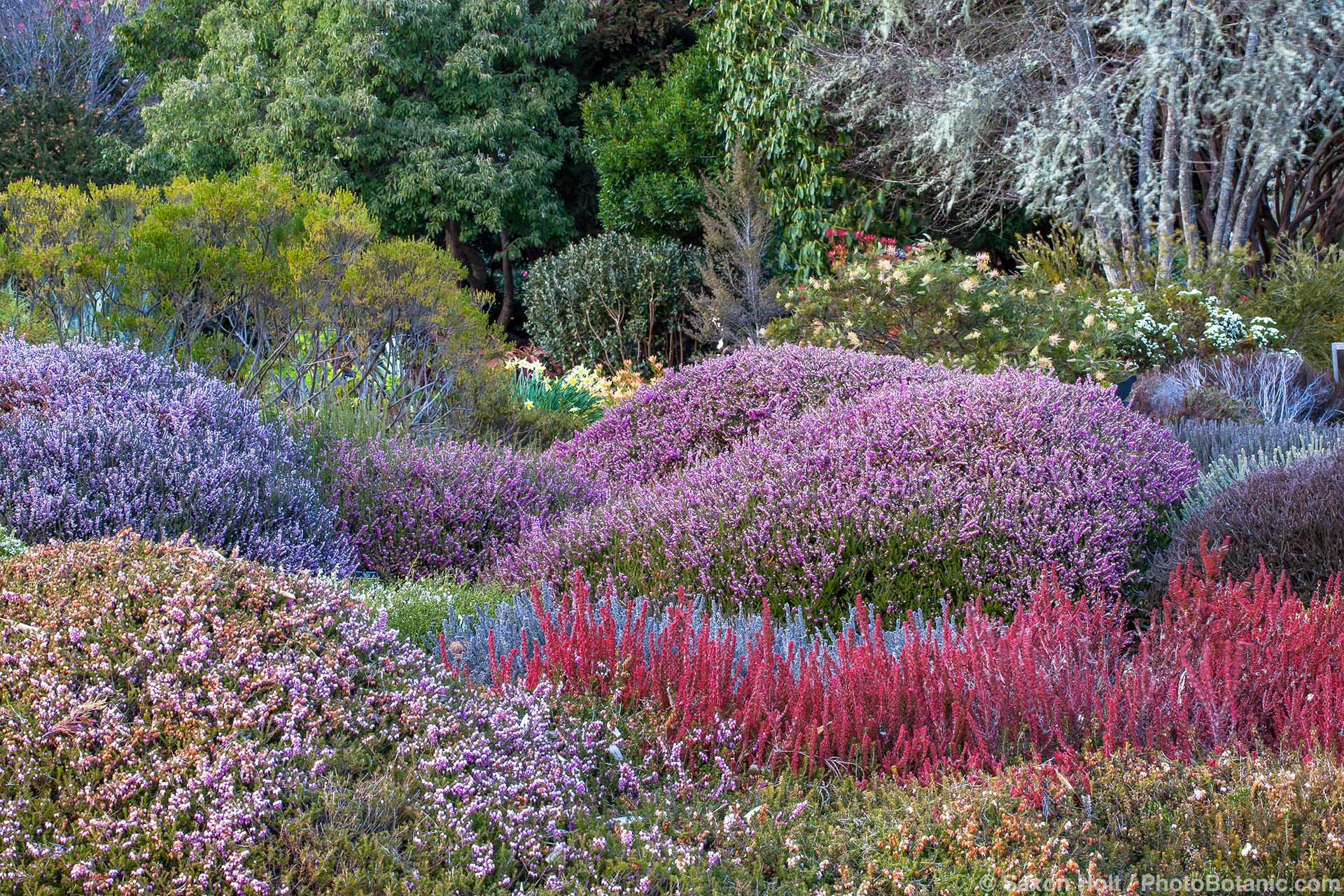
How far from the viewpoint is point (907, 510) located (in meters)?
4.90

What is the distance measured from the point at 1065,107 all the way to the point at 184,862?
441 inches

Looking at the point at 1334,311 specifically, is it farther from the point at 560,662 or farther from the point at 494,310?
the point at 494,310

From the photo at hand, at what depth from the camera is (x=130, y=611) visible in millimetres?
2748

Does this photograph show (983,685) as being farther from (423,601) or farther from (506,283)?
(506,283)

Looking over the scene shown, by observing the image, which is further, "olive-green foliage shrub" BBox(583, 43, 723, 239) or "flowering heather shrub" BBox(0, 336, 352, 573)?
"olive-green foliage shrub" BBox(583, 43, 723, 239)

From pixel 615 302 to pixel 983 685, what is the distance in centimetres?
1288

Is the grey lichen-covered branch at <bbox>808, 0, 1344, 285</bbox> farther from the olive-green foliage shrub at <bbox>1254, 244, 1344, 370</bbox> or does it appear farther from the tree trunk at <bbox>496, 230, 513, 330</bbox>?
the tree trunk at <bbox>496, 230, 513, 330</bbox>

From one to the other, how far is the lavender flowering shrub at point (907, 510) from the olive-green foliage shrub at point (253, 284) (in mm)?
2691

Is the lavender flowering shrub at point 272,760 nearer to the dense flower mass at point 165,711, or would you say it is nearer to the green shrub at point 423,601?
the dense flower mass at point 165,711

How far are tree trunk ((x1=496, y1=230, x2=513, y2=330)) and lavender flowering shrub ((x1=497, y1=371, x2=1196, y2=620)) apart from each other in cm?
1559

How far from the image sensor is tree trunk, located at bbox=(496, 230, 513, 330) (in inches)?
813

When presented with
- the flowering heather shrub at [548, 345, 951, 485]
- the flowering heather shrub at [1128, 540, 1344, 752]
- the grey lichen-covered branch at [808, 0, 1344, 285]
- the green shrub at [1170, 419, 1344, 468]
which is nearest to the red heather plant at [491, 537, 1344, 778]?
the flowering heather shrub at [1128, 540, 1344, 752]

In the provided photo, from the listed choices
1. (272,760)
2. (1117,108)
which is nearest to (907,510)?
(272,760)

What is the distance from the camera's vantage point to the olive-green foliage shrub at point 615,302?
50.8 ft
